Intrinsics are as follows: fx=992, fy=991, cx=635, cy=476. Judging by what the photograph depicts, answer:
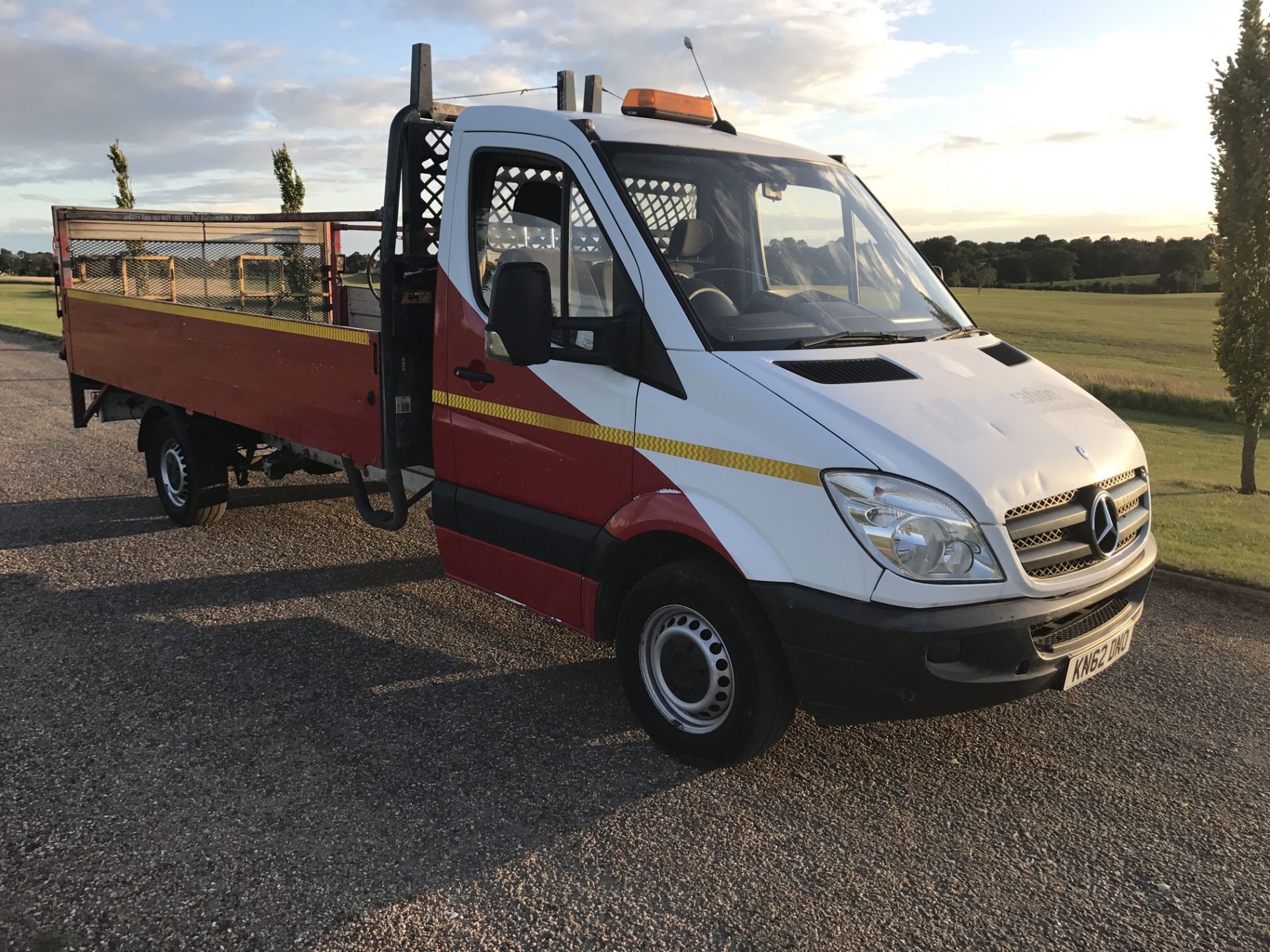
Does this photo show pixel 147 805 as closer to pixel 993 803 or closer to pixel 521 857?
pixel 521 857

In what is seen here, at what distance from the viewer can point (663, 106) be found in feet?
15.6

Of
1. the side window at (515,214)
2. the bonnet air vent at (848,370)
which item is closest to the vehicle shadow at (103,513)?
the side window at (515,214)

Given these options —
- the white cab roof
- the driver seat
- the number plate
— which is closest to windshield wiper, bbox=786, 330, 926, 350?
the driver seat

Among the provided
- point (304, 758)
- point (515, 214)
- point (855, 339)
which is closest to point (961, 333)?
point (855, 339)

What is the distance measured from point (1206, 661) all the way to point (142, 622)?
5681mm

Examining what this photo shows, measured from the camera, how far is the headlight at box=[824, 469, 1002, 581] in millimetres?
3201

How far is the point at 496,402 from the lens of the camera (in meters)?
4.45

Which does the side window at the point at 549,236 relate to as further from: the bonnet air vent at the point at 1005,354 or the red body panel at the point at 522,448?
the bonnet air vent at the point at 1005,354

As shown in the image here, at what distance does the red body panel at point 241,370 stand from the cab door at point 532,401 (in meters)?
0.77

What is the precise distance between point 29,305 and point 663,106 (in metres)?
36.7

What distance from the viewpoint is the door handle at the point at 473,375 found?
14.6 feet

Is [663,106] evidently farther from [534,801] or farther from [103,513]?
[103,513]

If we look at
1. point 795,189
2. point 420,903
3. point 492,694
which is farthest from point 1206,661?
point 420,903

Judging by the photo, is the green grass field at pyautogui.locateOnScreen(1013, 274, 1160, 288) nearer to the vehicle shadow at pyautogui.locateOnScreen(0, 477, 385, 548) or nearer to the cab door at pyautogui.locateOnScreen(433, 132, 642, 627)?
the vehicle shadow at pyautogui.locateOnScreen(0, 477, 385, 548)
